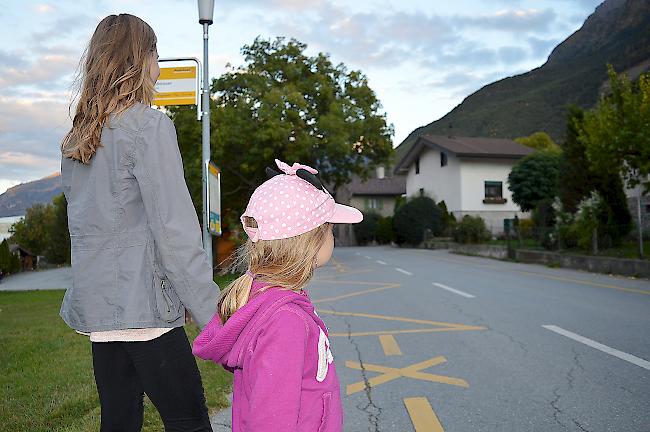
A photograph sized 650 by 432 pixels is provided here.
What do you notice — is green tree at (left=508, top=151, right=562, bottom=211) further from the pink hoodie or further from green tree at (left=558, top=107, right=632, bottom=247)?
the pink hoodie

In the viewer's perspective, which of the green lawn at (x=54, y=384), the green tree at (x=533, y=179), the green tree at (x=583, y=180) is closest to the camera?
the green lawn at (x=54, y=384)

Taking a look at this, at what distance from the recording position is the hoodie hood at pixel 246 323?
6.01ft

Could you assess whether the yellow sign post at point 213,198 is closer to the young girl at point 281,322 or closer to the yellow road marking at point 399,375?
the yellow road marking at point 399,375

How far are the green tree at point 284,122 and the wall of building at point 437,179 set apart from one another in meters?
15.7

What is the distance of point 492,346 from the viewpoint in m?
6.53

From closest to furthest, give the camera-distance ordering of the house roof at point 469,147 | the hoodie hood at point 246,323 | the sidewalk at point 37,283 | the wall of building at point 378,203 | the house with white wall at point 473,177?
1. the hoodie hood at point 246,323
2. the sidewalk at point 37,283
3. the house with white wall at point 473,177
4. the house roof at point 469,147
5. the wall of building at point 378,203

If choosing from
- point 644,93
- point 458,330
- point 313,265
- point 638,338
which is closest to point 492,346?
point 458,330

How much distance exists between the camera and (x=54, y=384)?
5.07 metres

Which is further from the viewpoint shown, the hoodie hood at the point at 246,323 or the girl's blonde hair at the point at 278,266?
the girl's blonde hair at the point at 278,266

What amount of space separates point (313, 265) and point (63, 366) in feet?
15.4

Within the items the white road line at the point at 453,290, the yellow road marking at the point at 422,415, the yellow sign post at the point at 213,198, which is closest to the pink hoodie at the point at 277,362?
the yellow road marking at the point at 422,415

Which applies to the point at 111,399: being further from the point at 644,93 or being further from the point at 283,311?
the point at 644,93

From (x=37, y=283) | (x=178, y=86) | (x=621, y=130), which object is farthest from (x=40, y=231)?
(x=178, y=86)

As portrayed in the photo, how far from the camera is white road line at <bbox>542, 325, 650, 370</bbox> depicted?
554 centimetres
